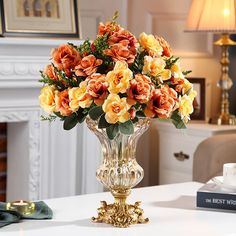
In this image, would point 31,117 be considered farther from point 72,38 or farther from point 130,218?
point 130,218

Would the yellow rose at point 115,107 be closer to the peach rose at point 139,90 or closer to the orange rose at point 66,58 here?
the peach rose at point 139,90

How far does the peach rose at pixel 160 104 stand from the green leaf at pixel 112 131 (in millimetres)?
78

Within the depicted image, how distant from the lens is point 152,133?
388 cm

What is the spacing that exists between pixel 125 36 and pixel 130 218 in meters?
0.44

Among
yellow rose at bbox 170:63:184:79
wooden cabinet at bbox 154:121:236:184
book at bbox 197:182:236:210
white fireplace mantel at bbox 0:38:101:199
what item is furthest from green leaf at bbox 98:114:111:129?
wooden cabinet at bbox 154:121:236:184

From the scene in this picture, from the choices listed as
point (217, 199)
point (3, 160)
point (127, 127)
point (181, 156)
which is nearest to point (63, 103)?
point (127, 127)

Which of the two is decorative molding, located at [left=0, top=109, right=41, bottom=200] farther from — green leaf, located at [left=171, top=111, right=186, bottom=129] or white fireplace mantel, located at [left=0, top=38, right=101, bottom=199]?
green leaf, located at [left=171, top=111, right=186, bottom=129]

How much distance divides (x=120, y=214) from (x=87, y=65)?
1.23 feet

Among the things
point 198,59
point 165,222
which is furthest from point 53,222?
point 198,59

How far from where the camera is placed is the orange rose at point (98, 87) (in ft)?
5.31

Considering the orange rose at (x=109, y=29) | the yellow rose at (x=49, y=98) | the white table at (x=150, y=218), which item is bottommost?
the white table at (x=150, y=218)

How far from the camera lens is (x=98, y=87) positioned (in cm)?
162

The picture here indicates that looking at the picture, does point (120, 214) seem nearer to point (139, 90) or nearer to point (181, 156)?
point (139, 90)

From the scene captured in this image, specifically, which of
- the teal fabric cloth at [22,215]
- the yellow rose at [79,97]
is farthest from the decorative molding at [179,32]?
the yellow rose at [79,97]
